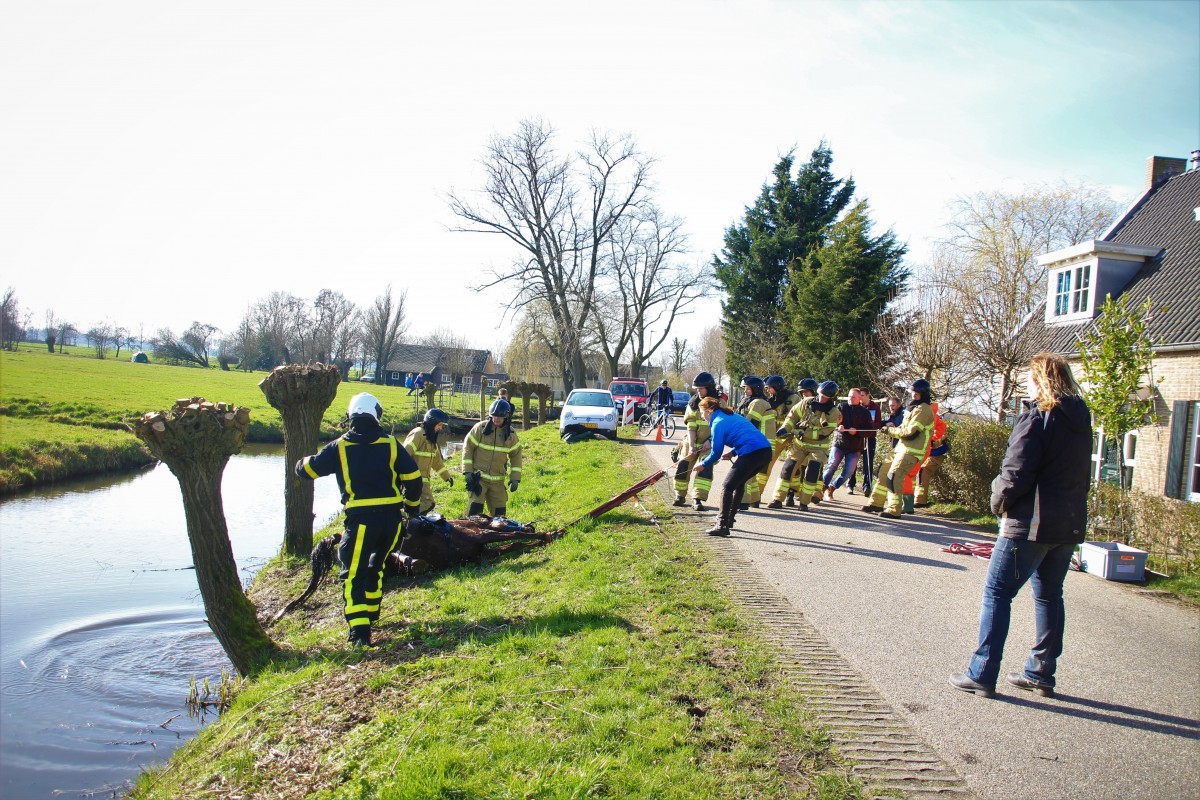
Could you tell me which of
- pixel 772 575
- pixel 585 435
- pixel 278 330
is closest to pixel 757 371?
pixel 585 435

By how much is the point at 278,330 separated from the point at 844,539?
7640 centimetres

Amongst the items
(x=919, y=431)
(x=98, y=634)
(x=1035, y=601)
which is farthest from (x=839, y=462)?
(x=98, y=634)

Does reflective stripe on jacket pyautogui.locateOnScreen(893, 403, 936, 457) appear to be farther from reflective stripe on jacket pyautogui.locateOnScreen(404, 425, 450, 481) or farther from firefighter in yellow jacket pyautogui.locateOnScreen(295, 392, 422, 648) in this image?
firefighter in yellow jacket pyautogui.locateOnScreen(295, 392, 422, 648)

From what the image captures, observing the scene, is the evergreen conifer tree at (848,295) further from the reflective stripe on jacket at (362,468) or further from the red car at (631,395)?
the reflective stripe on jacket at (362,468)

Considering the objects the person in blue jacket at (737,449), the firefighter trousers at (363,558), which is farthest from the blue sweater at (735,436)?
the firefighter trousers at (363,558)

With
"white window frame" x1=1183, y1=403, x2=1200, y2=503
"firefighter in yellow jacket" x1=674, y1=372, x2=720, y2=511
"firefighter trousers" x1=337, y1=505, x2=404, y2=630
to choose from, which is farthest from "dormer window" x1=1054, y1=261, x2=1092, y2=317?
"firefighter trousers" x1=337, y1=505, x2=404, y2=630

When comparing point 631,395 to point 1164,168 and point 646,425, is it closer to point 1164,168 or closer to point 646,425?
point 646,425

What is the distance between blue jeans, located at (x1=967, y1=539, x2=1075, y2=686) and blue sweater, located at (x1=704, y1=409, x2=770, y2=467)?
4046mm

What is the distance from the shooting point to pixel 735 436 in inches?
343

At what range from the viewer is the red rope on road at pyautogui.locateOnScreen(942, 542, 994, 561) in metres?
8.37

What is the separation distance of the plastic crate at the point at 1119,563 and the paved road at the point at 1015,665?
26 cm

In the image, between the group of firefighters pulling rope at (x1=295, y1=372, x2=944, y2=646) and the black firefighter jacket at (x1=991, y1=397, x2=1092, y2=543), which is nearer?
the black firefighter jacket at (x1=991, y1=397, x2=1092, y2=543)

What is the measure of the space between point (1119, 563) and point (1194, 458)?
24.4ft

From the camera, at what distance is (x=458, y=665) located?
18.4 feet
